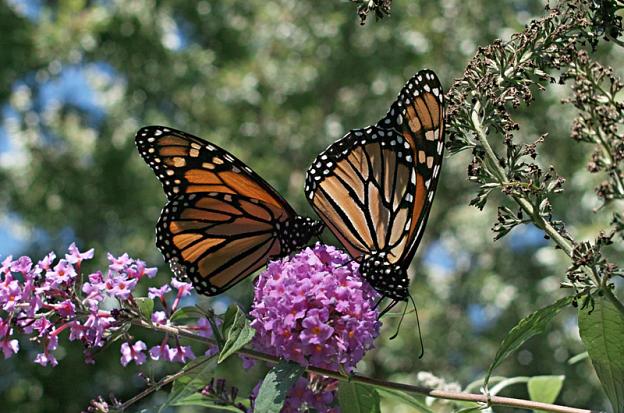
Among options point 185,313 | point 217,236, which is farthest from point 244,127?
point 185,313

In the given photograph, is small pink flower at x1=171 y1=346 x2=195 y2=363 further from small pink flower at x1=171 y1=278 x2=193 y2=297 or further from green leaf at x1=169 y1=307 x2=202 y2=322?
small pink flower at x1=171 y1=278 x2=193 y2=297

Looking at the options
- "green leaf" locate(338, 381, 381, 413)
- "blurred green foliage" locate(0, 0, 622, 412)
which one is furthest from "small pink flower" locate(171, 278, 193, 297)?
"blurred green foliage" locate(0, 0, 622, 412)

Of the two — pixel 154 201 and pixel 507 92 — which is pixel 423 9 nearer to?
pixel 154 201

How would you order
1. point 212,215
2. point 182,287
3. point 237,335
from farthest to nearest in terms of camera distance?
point 212,215
point 182,287
point 237,335

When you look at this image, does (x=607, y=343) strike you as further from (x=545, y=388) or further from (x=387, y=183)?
(x=387, y=183)

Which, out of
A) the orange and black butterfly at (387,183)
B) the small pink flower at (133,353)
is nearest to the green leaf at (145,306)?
the small pink flower at (133,353)

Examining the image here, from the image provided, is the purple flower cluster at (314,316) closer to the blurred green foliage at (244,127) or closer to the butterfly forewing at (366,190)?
the butterfly forewing at (366,190)
